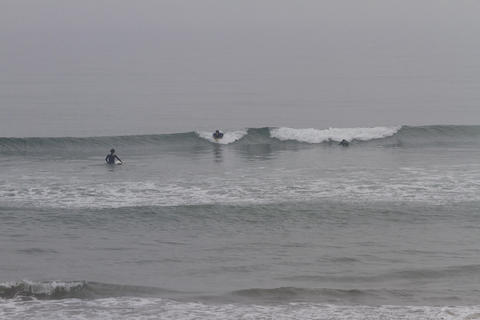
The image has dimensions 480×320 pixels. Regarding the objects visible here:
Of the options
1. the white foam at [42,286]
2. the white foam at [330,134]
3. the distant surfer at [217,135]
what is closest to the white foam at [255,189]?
the white foam at [42,286]

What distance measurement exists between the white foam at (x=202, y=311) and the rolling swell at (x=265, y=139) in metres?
22.5

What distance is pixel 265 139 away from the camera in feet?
138

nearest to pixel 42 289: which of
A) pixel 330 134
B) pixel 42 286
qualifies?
pixel 42 286

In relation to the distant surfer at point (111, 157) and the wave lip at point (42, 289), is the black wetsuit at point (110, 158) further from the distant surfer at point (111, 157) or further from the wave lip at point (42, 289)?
the wave lip at point (42, 289)

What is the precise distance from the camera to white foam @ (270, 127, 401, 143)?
41.7 metres

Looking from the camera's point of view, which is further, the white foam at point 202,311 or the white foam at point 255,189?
the white foam at point 255,189

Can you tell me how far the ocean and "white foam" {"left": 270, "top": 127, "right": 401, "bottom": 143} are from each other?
366cm

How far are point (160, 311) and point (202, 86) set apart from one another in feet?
180

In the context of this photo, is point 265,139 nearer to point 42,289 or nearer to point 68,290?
point 68,290

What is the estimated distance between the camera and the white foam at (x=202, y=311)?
1603cm

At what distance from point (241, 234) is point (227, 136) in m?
19.6

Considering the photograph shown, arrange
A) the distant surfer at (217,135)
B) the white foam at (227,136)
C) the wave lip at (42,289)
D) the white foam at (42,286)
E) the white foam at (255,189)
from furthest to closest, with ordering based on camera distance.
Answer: the white foam at (227,136), the distant surfer at (217,135), the white foam at (255,189), the white foam at (42,286), the wave lip at (42,289)

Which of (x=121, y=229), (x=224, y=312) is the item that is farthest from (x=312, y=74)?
(x=224, y=312)

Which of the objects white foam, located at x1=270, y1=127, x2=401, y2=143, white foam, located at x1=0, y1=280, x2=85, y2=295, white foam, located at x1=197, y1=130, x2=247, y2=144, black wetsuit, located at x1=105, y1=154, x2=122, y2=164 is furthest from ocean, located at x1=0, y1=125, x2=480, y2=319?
white foam, located at x1=270, y1=127, x2=401, y2=143
